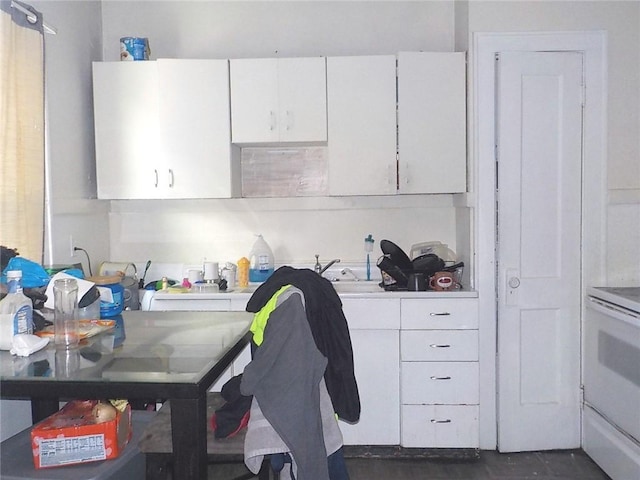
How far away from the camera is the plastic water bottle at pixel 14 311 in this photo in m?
1.66

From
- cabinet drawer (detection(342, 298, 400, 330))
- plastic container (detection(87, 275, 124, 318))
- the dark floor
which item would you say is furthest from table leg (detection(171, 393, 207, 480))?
cabinet drawer (detection(342, 298, 400, 330))

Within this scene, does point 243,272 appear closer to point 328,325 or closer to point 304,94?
point 304,94

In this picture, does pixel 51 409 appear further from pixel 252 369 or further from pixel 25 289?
pixel 252 369

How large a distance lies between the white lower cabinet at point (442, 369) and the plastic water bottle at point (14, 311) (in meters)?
1.80

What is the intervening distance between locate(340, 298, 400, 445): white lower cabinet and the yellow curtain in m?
1.58

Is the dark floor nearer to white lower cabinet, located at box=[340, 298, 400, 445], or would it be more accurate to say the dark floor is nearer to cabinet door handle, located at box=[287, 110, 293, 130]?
white lower cabinet, located at box=[340, 298, 400, 445]

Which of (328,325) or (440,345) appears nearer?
(328,325)

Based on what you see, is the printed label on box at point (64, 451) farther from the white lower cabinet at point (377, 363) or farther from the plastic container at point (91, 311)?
the white lower cabinet at point (377, 363)

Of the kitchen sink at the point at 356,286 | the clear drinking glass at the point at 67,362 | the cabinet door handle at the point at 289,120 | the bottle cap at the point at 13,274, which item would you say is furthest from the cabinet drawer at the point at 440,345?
the bottle cap at the point at 13,274

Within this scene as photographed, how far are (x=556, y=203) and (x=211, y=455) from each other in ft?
7.28

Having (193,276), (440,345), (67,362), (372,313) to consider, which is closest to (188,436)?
(67,362)

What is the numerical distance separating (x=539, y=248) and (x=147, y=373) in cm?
226

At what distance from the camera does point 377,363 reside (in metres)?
2.87

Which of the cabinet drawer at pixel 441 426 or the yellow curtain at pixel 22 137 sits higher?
the yellow curtain at pixel 22 137
